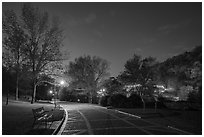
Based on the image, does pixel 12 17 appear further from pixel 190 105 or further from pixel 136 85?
pixel 190 105

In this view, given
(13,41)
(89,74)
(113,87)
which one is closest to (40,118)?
(13,41)

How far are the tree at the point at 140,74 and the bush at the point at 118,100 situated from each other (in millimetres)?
3099

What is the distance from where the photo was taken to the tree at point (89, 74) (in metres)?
39.6

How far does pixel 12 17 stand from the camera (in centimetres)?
2408

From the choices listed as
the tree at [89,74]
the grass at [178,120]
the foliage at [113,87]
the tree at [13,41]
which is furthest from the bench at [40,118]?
the tree at [89,74]

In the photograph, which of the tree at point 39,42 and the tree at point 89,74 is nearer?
the tree at point 39,42

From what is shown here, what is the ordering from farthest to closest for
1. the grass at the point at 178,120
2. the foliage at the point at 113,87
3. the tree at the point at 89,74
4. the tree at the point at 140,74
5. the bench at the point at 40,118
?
the tree at the point at 89,74 < the foliage at the point at 113,87 < the tree at the point at 140,74 < the grass at the point at 178,120 < the bench at the point at 40,118

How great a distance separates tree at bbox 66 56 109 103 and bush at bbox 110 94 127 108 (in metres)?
9.50

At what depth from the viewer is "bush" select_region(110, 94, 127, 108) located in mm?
28841

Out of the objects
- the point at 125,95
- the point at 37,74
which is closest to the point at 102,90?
the point at 125,95

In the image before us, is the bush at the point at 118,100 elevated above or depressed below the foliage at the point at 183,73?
below

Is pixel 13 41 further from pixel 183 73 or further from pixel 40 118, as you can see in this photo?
pixel 183 73

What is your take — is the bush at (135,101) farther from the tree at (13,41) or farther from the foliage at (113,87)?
the tree at (13,41)

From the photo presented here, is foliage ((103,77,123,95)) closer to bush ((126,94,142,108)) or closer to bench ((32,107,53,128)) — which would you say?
bush ((126,94,142,108))
